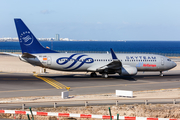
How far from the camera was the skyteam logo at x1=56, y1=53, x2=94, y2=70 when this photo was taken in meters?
45.2

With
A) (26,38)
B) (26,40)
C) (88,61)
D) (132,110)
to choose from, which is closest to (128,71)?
(88,61)

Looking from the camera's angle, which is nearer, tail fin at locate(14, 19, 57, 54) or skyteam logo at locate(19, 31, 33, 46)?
tail fin at locate(14, 19, 57, 54)

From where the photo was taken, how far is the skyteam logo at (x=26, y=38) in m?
44.4

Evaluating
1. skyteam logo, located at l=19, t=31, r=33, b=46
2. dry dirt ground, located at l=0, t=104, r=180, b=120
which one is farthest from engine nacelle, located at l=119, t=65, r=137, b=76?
dry dirt ground, located at l=0, t=104, r=180, b=120

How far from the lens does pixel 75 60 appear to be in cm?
4584

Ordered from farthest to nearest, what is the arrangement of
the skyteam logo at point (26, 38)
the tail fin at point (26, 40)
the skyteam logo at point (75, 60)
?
1. the skyteam logo at point (75, 60)
2. the skyteam logo at point (26, 38)
3. the tail fin at point (26, 40)

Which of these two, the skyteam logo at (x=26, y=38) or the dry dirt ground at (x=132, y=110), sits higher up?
the skyteam logo at (x=26, y=38)

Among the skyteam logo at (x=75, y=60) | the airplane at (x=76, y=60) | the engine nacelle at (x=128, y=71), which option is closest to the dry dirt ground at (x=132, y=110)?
the airplane at (x=76, y=60)

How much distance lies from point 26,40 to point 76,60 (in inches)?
388

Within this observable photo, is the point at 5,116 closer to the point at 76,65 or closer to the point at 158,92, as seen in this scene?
the point at 158,92

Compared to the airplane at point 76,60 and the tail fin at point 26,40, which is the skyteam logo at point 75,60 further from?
the tail fin at point 26,40

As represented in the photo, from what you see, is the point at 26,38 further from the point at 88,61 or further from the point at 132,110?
the point at 132,110

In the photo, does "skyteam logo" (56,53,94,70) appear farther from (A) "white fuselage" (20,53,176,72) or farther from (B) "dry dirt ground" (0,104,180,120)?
(B) "dry dirt ground" (0,104,180,120)

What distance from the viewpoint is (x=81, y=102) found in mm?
24391
